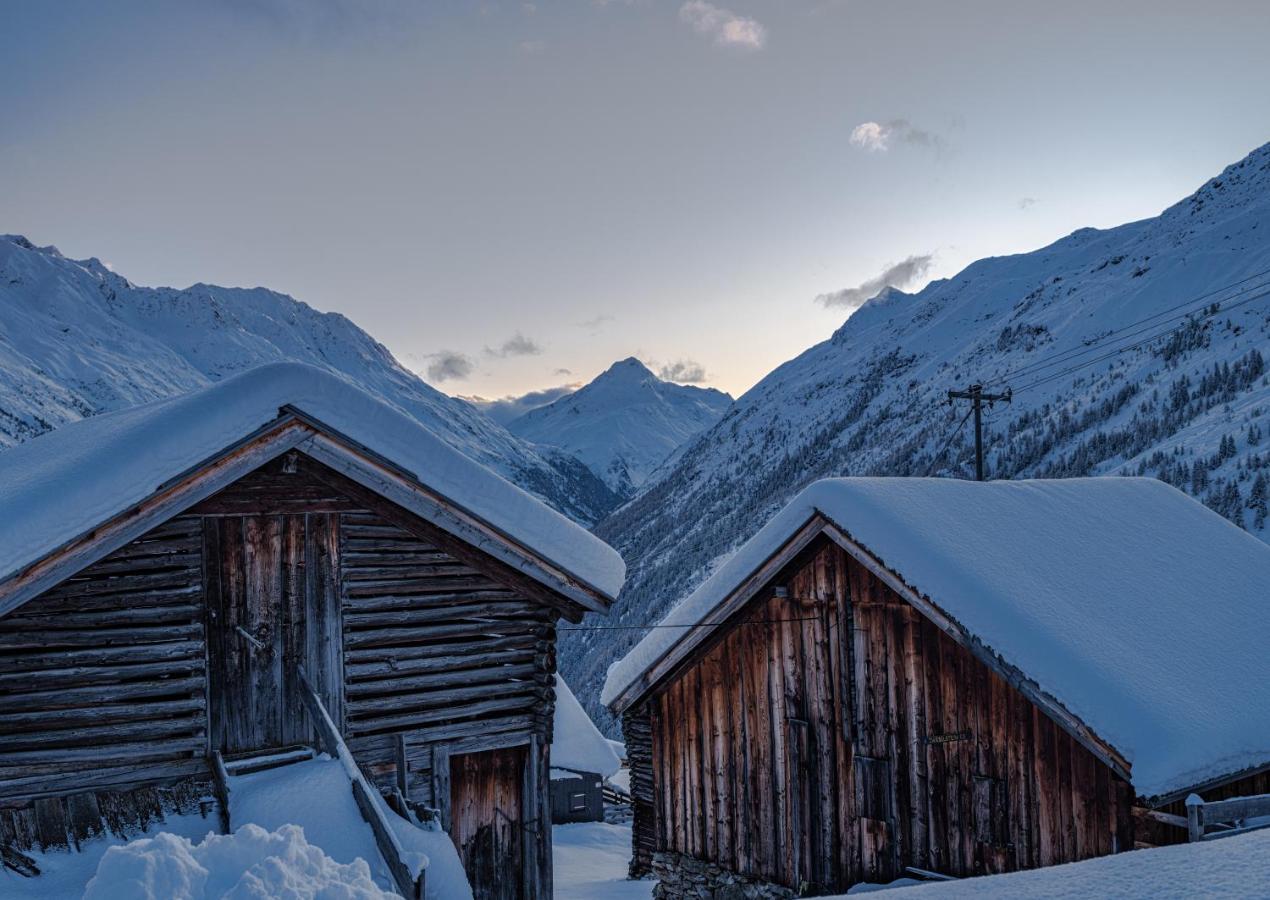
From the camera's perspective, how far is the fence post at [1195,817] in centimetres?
811

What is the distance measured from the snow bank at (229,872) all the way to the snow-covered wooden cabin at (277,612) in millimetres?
2250

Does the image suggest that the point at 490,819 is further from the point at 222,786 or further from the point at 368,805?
the point at 222,786

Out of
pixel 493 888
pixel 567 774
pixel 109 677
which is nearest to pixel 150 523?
pixel 109 677

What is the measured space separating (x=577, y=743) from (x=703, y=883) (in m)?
12.4

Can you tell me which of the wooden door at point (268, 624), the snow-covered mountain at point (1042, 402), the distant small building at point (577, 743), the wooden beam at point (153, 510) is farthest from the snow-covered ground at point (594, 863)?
the snow-covered mountain at point (1042, 402)

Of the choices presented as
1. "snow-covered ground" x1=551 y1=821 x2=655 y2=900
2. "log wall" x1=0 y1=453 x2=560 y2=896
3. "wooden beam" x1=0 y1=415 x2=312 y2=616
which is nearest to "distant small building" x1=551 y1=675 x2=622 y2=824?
"snow-covered ground" x1=551 y1=821 x2=655 y2=900

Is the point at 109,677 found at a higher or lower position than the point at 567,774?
higher

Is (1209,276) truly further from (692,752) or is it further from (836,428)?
(692,752)

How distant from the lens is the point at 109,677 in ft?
24.5

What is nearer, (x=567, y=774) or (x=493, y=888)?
(x=493, y=888)

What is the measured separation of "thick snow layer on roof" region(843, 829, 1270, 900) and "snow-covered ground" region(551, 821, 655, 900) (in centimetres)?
1339

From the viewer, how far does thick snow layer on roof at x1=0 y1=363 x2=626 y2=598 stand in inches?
267

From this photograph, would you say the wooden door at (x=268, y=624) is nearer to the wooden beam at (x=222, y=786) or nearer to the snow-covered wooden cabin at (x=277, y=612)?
the snow-covered wooden cabin at (x=277, y=612)

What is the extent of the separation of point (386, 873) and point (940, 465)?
267 ft
